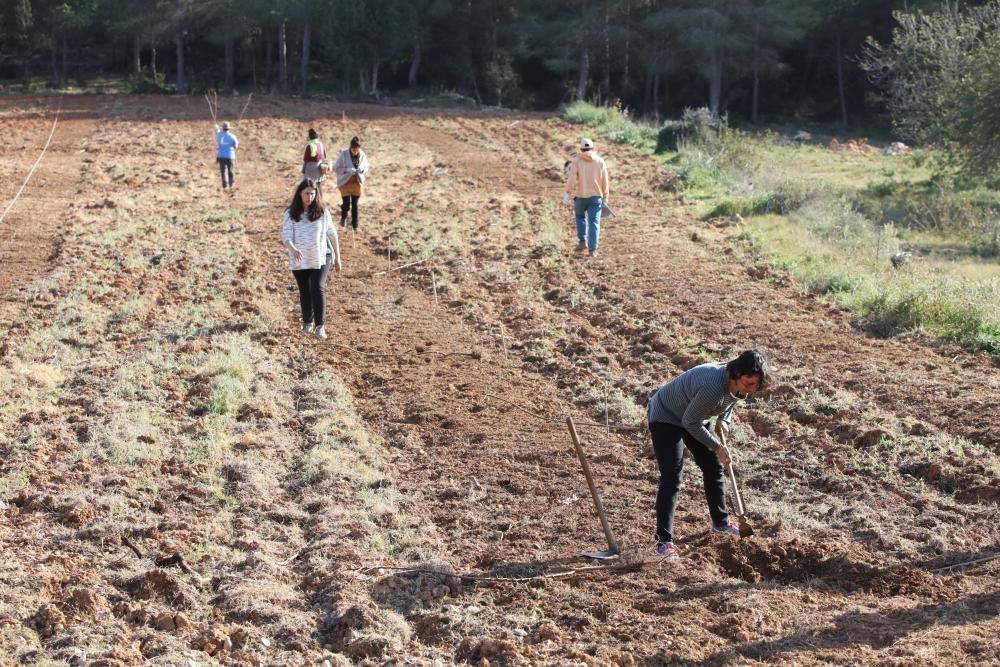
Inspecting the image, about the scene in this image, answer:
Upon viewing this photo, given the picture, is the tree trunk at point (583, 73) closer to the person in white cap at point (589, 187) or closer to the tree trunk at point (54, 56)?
the tree trunk at point (54, 56)

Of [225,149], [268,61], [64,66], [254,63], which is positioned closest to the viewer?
[225,149]

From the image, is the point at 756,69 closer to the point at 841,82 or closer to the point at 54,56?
the point at 841,82

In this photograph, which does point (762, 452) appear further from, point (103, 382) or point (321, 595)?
point (103, 382)

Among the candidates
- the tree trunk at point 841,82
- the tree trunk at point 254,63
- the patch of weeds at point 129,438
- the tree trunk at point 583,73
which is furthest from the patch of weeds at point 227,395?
the tree trunk at point 254,63

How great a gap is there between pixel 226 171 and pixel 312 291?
1123 cm

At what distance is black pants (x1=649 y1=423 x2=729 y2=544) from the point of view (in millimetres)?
6914

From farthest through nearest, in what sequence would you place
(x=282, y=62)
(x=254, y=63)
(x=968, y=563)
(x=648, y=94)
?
1. (x=254, y=63)
2. (x=282, y=62)
3. (x=648, y=94)
4. (x=968, y=563)

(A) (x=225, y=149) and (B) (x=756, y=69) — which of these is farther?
(B) (x=756, y=69)

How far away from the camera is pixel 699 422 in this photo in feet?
21.7

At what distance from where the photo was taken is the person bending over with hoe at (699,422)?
6.27 m

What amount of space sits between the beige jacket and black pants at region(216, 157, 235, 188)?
8.71 meters

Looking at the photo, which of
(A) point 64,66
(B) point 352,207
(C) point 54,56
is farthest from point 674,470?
(C) point 54,56

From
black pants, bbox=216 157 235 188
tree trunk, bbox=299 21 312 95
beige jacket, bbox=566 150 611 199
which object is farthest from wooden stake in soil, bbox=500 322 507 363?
tree trunk, bbox=299 21 312 95

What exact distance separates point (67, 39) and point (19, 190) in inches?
1501
